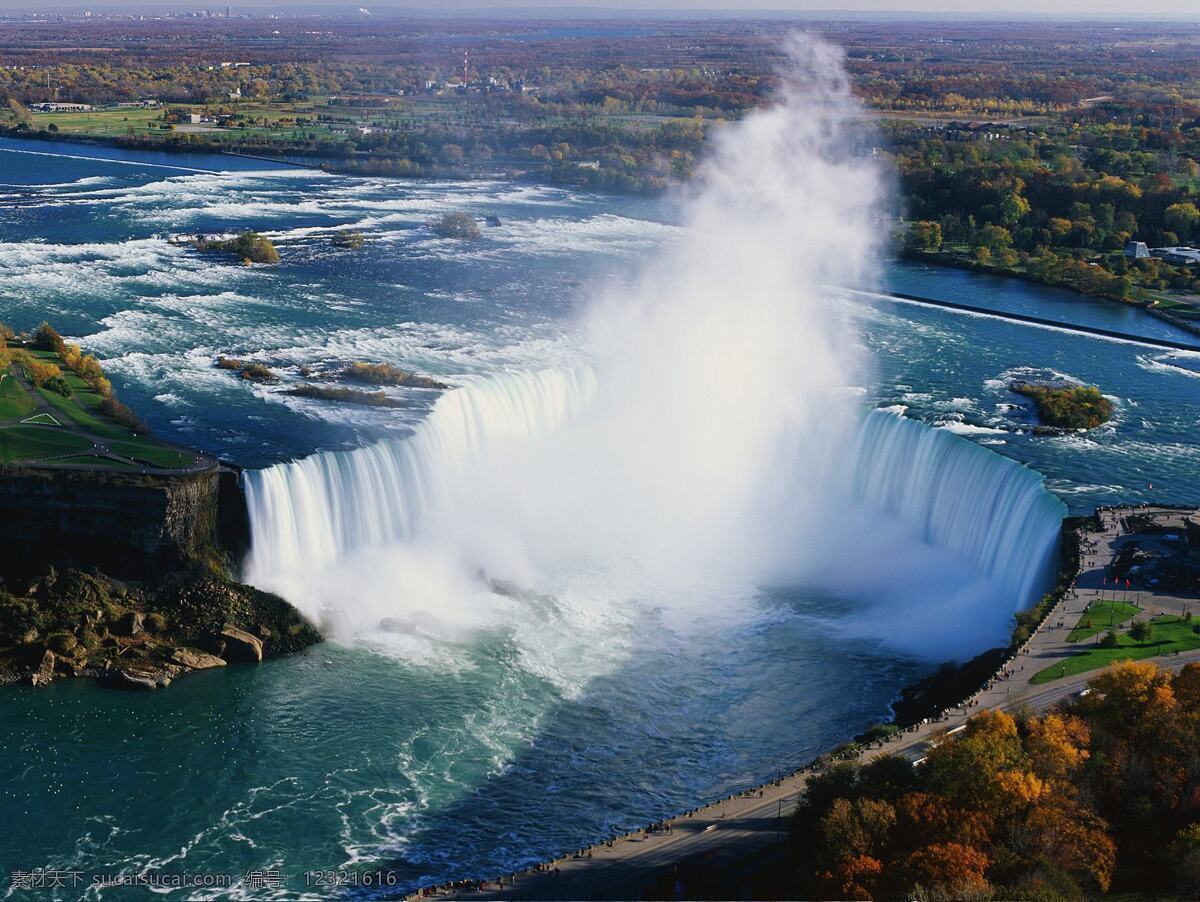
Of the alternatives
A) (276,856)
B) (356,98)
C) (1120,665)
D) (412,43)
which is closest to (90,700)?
(276,856)

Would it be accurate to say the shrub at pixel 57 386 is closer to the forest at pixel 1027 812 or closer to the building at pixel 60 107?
the forest at pixel 1027 812

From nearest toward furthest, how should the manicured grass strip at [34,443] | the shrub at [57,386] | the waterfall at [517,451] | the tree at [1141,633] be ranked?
the tree at [1141,633] → the manicured grass strip at [34,443] → the waterfall at [517,451] → the shrub at [57,386]

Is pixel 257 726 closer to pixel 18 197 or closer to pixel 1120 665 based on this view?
pixel 1120 665

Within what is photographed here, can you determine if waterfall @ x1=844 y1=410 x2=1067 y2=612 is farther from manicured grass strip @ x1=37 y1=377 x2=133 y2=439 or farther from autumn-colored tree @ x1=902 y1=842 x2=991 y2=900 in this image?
manicured grass strip @ x1=37 y1=377 x2=133 y2=439

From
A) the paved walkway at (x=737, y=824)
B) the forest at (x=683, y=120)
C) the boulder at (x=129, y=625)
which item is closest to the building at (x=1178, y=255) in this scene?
the forest at (x=683, y=120)

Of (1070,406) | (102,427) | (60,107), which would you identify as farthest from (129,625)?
(60,107)
